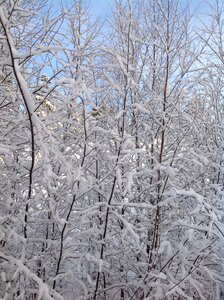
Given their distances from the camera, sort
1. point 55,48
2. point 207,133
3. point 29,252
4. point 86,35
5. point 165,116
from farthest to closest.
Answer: point 207,133, point 86,35, point 165,116, point 29,252, point 55,48

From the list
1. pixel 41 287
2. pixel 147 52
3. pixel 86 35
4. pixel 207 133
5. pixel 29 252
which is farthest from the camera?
pixel 207 133

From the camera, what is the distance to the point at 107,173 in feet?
10.5

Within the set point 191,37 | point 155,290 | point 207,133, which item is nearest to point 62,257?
point 155,290

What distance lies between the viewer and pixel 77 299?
313 cm

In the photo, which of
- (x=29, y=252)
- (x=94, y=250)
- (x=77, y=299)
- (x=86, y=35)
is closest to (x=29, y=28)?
(x=86, y=35)

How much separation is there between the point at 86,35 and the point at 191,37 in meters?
1.22

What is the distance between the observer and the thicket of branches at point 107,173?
8.39 feet

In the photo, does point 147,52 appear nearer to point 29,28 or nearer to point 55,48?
point 29,28

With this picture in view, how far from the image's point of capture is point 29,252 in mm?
3039

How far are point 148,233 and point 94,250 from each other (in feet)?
2.26

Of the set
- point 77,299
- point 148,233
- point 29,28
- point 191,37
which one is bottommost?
point 77,299

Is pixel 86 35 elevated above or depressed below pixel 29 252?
above

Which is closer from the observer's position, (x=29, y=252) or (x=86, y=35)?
(x=29, y=252)

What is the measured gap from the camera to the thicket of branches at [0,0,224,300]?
256cm
